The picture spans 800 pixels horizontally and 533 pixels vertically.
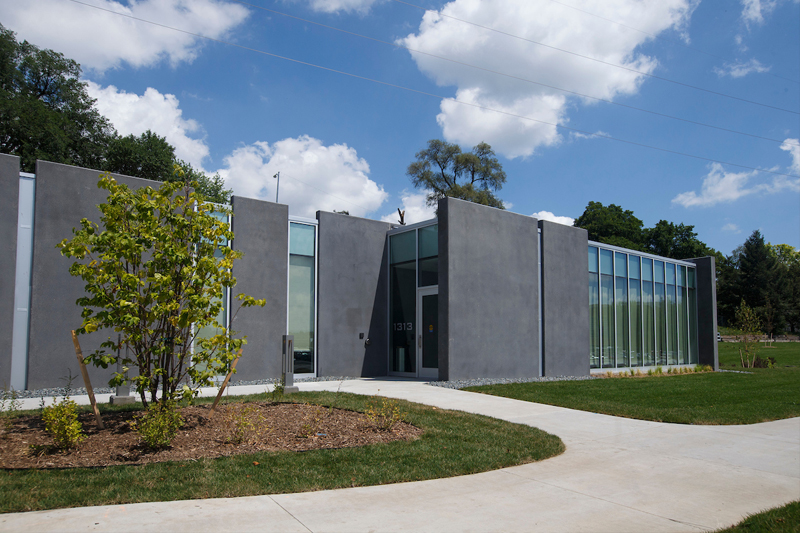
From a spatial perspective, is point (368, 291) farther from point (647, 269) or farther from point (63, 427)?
point (647, 269)

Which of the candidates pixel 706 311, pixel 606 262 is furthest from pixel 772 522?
pixel 706 311

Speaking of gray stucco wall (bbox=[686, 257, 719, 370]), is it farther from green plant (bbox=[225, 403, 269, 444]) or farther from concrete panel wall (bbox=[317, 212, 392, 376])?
green plant (bbox=[225, 403, 269, 444])

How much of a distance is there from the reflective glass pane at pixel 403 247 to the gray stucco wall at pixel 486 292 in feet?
6.60

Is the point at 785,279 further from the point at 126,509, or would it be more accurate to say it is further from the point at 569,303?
the point at 126,509

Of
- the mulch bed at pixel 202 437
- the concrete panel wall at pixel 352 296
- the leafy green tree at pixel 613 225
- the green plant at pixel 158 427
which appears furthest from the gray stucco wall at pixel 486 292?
the leafy green tree at pixel 613 225

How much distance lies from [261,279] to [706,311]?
68.5 feet

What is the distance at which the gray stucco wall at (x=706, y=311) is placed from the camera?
2445 cm

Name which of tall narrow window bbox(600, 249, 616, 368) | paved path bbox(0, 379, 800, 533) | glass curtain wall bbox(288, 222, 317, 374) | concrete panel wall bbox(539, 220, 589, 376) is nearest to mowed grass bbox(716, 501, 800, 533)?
paved path bbox(0, 379, 800, 533)

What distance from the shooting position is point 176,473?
5242 mm

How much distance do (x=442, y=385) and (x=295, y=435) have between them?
714cm

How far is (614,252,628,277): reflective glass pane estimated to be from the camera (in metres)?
20.5

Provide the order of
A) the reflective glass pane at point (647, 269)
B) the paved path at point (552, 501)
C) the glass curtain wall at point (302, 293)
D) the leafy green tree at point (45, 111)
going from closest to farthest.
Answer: the paved path at point (552, 501), the glass curtain wall at point (302, 293), the reflective glass pane at point (647, 269), the leafy green tree at point (45, 111)

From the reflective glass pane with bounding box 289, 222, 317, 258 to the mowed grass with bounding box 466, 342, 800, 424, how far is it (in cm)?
625

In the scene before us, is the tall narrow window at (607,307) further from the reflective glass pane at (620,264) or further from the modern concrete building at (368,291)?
the reflective glass pane at (620,264)
